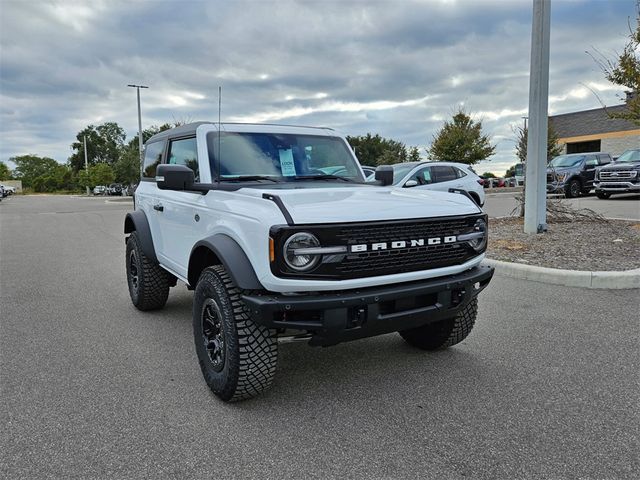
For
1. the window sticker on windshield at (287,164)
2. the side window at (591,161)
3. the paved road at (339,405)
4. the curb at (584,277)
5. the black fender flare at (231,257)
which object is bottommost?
the paved road at (339,405)

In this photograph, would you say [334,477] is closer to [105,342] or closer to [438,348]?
[438,348]

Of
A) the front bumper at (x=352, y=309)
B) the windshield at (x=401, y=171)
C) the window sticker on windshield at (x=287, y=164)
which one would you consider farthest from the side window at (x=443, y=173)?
the front bumper at (x=352, y=309)

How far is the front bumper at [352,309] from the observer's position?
2715mm

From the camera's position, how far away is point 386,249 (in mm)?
2936

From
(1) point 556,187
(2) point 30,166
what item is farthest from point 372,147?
(2) point 30,166

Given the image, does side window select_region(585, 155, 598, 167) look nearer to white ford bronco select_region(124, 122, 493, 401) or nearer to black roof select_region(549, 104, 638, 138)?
black roof select_region(549, 104, 638, 138)

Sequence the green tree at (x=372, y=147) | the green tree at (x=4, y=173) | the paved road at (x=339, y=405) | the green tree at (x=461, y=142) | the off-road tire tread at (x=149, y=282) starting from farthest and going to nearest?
the green tree at (x=4, y=173), the green tree at (x=372, y=147), the green tree at (x=461, y=142), the off-road tire tread at (x=149, y=282), the paved road at (x=339, y=405)

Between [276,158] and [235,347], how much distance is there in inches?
67.8

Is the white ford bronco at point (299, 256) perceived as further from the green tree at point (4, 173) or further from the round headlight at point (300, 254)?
the green tree at point (4, 173)

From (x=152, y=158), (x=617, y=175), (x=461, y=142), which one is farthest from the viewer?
(x=461, y=142)

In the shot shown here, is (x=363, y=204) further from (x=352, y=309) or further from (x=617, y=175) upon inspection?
(x=617, y=175)

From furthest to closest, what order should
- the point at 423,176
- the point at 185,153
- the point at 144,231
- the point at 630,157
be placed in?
the point at 630,157 → the point at 423,176 → the point at 144,231 → the point at 185,153

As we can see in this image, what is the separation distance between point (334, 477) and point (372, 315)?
2.85 feet

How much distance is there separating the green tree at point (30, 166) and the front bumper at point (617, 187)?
122 metres
